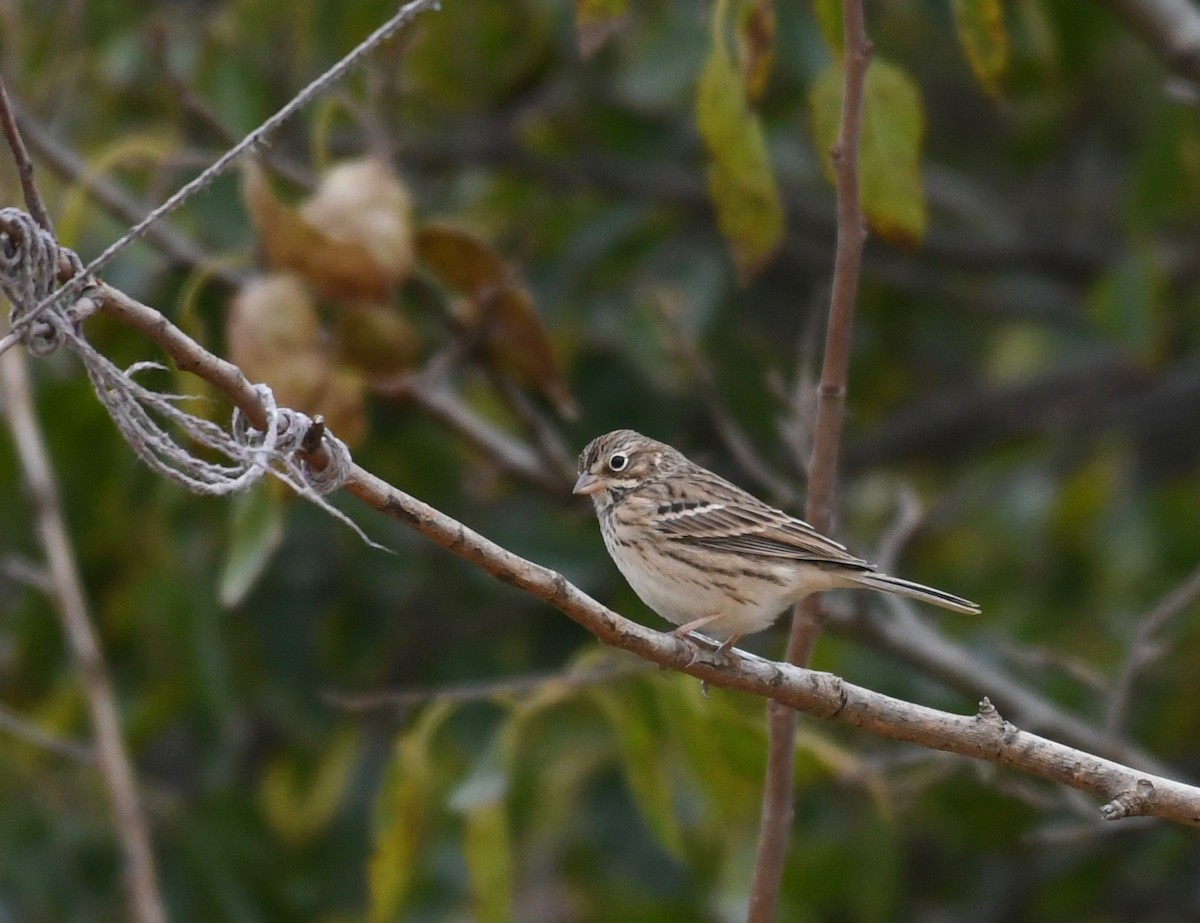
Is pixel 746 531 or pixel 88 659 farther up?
pixel 746 531

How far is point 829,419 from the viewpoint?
3615mm

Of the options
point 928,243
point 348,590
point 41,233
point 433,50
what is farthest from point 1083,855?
point 41,233

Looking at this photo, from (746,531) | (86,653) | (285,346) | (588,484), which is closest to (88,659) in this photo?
(86,653)

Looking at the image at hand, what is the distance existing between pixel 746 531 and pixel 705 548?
132 millimetres

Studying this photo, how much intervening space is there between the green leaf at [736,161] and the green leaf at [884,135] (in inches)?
6.8

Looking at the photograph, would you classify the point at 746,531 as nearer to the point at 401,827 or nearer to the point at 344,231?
the point at 401,827

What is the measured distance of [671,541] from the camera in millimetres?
4801

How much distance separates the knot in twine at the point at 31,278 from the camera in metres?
2.47

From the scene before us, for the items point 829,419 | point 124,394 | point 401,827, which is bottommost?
point 124,394

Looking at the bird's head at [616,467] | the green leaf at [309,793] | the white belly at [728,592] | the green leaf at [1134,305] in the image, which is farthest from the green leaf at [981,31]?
the green leaf at [309,793]

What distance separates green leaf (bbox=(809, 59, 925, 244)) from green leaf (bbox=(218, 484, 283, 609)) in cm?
176

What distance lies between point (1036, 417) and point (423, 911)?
351 centimetres

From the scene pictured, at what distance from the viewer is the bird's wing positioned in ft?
14.8

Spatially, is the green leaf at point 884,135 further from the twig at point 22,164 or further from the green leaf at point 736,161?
the twig at point 22,164
